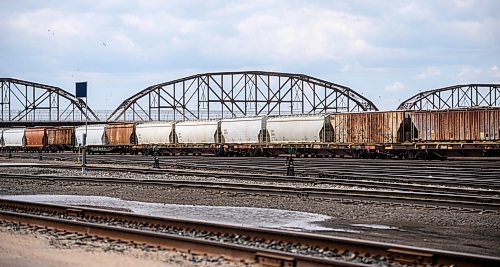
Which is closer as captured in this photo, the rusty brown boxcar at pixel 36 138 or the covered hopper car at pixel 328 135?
the covered hopper car at pixel 328 135

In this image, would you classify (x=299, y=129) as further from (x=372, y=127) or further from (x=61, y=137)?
(x=61, y=137)

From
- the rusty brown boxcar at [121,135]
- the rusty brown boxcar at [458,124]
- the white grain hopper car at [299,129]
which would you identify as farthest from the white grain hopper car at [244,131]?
the rusty brown boxcar at [458,124]

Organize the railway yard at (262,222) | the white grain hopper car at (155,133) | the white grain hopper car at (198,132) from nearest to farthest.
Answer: the railway yard at (262,222) < the white grain hopper car at (198,132) < the white grain hopper car at (155,133)

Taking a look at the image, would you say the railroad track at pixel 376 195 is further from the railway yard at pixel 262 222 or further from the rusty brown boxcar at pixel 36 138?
the rusty brown boxcar at pixel 36 138

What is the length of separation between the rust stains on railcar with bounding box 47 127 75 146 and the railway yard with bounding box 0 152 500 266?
50879 millimetres

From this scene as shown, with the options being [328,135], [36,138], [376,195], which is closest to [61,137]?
[36,138]

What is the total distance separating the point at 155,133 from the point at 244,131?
1294 cm

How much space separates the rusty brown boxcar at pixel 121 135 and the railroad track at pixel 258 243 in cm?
5258

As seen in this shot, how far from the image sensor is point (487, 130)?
39.6 metres

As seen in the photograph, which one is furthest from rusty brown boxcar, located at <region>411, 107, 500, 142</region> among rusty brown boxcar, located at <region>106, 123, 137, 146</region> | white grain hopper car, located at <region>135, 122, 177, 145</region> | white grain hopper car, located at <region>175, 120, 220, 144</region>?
rusty brown boxcar, located at <region>106, 123, 137, 146</region>

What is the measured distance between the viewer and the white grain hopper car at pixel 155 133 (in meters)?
63.0

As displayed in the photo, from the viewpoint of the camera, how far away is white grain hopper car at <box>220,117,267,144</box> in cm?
5353

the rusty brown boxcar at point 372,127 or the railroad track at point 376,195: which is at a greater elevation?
the rusty brown boxcar at point 372,127

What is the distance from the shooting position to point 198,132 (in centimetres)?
5925
